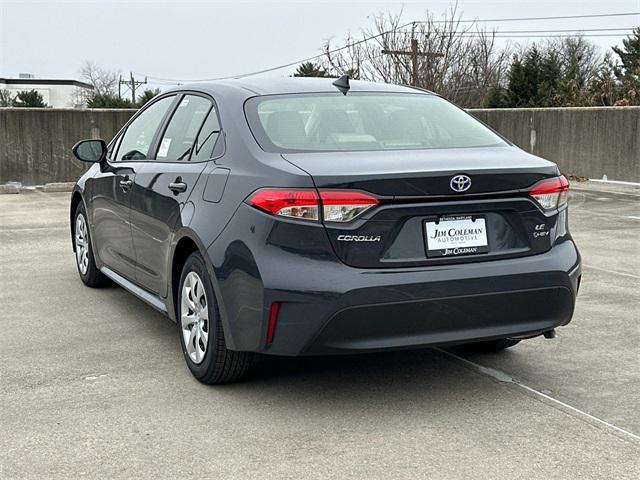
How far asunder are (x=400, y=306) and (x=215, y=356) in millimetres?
992

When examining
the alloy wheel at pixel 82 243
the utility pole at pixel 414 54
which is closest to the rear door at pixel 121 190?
the alloy wheel at pixel 82 243

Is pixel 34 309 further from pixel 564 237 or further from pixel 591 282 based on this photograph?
pixel 591 282

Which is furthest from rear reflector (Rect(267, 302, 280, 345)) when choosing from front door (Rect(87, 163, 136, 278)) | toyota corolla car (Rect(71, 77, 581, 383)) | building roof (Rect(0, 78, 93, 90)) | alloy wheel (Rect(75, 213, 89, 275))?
building roof (Rect(0, 78, 93, 90))

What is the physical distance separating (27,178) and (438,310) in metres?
13.8

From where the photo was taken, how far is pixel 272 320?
3.74 metres

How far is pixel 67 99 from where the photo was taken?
3863 inches

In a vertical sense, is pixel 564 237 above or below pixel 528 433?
above

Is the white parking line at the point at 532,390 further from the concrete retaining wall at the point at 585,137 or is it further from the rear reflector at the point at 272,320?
the concrete retaining wall at the point at 585,137

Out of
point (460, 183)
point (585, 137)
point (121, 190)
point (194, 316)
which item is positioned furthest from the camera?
point (585, 137)

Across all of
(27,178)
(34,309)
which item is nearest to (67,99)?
(27,178)

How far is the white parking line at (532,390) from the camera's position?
12.0 ft

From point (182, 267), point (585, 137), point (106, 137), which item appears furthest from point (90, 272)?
point (585, 137)

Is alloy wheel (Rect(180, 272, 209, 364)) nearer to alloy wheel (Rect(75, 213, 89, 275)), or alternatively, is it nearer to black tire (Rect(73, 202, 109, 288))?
black tire (Rect(73, 202, 109, 288))

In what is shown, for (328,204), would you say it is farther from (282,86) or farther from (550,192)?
(282,86)
